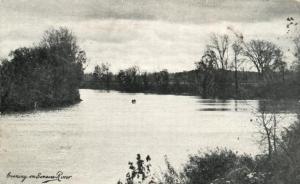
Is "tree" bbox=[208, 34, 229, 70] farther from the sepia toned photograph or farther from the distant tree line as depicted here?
the distant tree line

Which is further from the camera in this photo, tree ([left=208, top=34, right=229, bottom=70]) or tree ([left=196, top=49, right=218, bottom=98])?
tree ([left=196, top=49, right=218, bottom=98])

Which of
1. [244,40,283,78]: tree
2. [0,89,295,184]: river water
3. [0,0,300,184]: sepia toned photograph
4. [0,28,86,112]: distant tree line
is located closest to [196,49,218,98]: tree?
[0,0,300,184]: sepia toned photograph

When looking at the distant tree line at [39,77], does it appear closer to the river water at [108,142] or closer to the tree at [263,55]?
the river water at [108,142]

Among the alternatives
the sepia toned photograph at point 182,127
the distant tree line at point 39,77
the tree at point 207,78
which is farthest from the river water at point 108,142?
the distant tree line at point 39,77

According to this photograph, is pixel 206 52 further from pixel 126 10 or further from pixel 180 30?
pixel 126 10

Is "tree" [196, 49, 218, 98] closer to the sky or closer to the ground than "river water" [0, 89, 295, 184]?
closer to the sky
